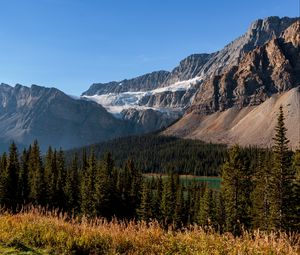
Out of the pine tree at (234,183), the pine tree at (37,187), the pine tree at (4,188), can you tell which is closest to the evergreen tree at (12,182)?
the pine tree at (4,188)

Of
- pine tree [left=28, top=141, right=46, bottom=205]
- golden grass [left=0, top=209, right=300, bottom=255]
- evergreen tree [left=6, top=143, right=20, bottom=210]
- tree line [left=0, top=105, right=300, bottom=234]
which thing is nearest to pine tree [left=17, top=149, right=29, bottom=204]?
tree line [left=0, top=105, right=300, bottom=234]

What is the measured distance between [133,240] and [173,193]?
81.6 metres

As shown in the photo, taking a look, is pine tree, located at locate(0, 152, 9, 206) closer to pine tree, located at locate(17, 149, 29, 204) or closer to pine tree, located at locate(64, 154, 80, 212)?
pine tree, located at locate(17, 149, 29, 204)

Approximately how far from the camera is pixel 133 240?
10.9 metres

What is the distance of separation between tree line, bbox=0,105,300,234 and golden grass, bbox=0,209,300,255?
137 feet

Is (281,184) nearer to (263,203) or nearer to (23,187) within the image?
(263,203)

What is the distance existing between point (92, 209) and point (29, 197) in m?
13.7

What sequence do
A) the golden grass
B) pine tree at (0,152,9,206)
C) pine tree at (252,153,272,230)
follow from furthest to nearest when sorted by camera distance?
pine tree at (0,152,9,206), pine tree at (252,153,272,230), the golden grass

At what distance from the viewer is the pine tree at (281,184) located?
52763mm

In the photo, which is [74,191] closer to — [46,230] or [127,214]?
[127,214]

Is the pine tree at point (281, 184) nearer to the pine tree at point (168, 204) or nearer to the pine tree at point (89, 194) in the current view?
the pine tree at point (168, 204)

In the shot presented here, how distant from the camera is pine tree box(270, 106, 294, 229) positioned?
2077 inches

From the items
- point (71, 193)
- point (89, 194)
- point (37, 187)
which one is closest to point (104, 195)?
point (89, 194)

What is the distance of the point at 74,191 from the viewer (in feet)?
303
